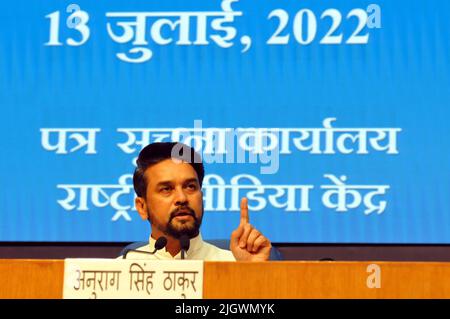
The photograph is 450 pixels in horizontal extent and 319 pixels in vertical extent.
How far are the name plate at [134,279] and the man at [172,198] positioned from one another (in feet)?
3.11

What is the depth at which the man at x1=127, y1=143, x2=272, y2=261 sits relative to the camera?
3.55 metres

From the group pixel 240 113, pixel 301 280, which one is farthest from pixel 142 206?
pixel 301 280

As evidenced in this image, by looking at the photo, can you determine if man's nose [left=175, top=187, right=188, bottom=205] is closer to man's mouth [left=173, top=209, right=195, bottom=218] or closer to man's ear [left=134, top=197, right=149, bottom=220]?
man's mouth [left=173, top=209, right=195, bottom=218]

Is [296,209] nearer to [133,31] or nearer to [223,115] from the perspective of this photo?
[223,115]

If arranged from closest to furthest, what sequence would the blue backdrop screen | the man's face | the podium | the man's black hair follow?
the podium, the man's face, the man's black hair, the blue backdrop screen

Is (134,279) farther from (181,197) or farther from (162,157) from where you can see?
(162,157)

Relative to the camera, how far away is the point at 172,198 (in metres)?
3.59

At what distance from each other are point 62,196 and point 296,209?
3.58 ft

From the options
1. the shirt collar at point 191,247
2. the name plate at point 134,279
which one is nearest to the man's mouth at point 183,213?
the shirt collar at point 191,247

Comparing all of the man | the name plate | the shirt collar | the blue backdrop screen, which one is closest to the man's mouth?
the man

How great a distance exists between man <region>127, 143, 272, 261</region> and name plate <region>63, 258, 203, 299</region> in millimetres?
948

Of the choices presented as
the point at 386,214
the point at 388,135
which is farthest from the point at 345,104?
the point at 386,214

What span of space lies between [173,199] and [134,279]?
1.18 metres
